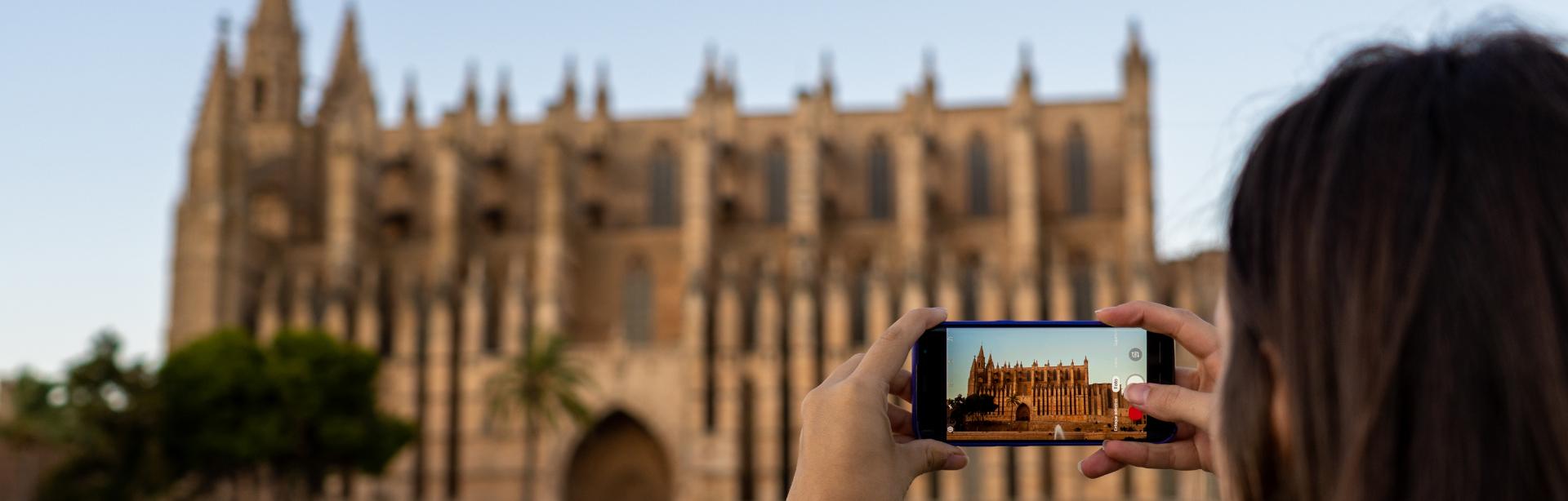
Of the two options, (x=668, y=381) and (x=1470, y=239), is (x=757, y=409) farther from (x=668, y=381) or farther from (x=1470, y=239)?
(x=1470, y=239)

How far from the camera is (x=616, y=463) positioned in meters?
44.7

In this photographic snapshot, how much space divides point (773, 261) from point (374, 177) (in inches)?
492

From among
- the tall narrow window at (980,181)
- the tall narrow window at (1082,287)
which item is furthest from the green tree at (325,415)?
the tall narrow window at (1082,287)

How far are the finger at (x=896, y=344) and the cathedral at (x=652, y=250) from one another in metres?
37.4

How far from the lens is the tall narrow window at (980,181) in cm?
4794

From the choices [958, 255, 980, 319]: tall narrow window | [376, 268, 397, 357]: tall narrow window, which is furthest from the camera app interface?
[376, 268, 397, 357]: tall narrow window

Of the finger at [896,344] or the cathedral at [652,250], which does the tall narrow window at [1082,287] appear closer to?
the cathedral at [652,250]

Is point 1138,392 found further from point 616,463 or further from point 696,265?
point 616,463

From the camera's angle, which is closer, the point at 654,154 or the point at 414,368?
the point at 414,368

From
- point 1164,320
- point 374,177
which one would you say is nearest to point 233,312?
point 374,177

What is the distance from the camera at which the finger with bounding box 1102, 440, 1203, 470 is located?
81.1 inches

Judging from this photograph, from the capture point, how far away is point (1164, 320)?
2021 mm

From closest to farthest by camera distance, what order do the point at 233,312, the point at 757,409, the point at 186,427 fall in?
the point at 186,427
the point at 757,409
the point at 233,312

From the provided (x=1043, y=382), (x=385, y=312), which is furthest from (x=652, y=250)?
(x=1043, y=382)
